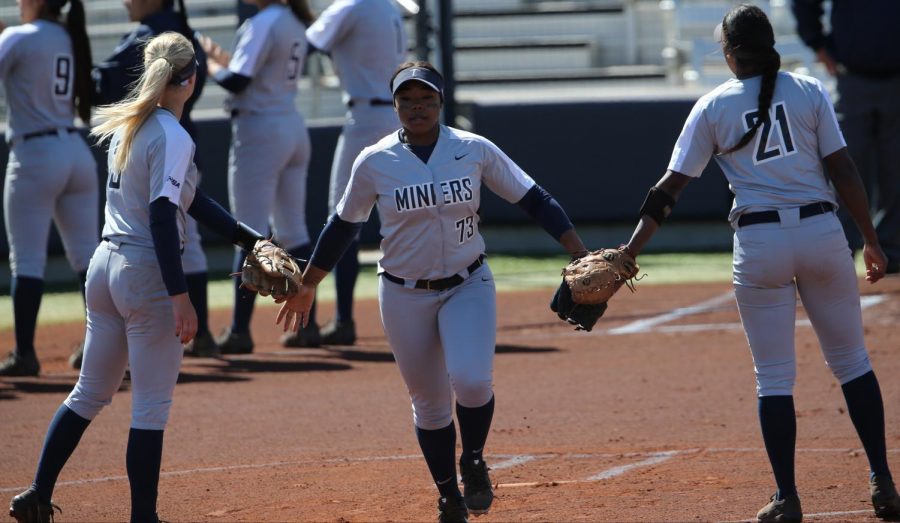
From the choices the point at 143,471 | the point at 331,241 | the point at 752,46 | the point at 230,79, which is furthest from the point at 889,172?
the point at 143,471

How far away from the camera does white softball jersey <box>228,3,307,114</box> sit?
8.82 meters

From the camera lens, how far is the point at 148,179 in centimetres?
474

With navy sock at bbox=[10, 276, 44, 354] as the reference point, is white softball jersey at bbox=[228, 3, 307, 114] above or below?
above

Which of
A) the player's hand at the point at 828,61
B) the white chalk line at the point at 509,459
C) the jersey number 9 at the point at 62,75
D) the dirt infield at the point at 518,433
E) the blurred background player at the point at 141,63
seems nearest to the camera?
the dirt infield at the point at 518,433

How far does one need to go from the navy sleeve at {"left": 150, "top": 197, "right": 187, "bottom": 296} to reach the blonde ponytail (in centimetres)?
27

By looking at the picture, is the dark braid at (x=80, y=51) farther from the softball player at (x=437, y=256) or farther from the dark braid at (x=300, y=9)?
the softball player at (x=437, y=256)

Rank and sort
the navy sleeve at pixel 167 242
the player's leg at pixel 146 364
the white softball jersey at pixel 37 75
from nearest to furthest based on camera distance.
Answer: the navy sleeve at pixel 167 242
the player's leg at pixel 146 364
the white softball jersey at pixel 37 75

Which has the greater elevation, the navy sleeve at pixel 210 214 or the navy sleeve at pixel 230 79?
the navy sleeve at pixel 210 214

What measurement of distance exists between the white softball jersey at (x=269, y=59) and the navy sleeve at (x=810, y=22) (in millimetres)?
4019

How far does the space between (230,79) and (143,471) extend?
4.54 meters

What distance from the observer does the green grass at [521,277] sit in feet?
37.9

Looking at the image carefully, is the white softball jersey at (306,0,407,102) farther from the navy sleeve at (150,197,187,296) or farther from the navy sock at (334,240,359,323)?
the navy sleeve at (150,197,187,296)

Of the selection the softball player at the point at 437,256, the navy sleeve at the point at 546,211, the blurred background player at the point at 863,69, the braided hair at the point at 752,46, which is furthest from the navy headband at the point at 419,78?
the blurred background player at the point at 863,69

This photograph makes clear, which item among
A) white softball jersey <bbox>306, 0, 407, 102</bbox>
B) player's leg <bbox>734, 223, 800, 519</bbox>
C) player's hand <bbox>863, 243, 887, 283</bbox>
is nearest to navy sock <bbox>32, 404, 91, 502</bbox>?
player's leg <bbox>734, 223, 800, 519</bbox>
